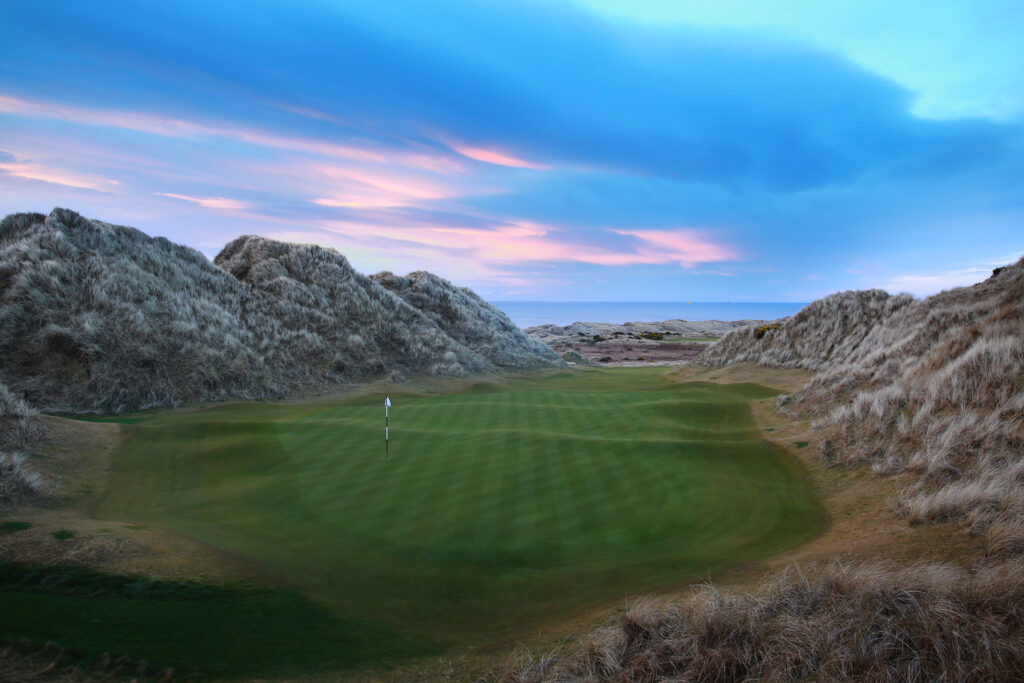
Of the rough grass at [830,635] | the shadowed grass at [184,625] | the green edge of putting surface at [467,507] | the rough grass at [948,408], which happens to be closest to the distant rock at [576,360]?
the rough grass at [948,408]

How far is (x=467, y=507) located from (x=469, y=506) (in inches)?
1.8

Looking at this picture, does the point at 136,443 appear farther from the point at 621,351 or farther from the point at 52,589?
the point at 621,351

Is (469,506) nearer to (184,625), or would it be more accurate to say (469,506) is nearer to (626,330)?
(184,625)

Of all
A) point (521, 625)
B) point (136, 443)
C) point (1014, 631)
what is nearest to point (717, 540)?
point (521, 625)

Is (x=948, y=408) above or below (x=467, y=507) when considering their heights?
above

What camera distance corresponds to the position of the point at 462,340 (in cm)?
3703

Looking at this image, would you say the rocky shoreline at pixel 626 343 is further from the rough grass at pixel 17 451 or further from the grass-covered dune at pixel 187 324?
the rough grass at pixel 17 451

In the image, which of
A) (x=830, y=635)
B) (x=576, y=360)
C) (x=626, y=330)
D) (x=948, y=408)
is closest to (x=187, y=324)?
(x=830, y=635)

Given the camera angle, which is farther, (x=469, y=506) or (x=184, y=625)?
(x=469, y=506)

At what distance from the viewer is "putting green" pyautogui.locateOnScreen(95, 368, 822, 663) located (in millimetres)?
7043

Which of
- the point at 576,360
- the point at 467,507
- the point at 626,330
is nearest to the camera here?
the point at 467,507

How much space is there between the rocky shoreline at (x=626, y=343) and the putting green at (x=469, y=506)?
2844 centimetres

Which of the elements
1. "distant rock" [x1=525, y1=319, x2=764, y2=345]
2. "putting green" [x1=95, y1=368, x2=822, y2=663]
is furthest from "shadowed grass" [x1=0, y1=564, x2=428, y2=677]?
"distant rock" [x1=525, y1=319, x2=764, y2=345]

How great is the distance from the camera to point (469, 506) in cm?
952
